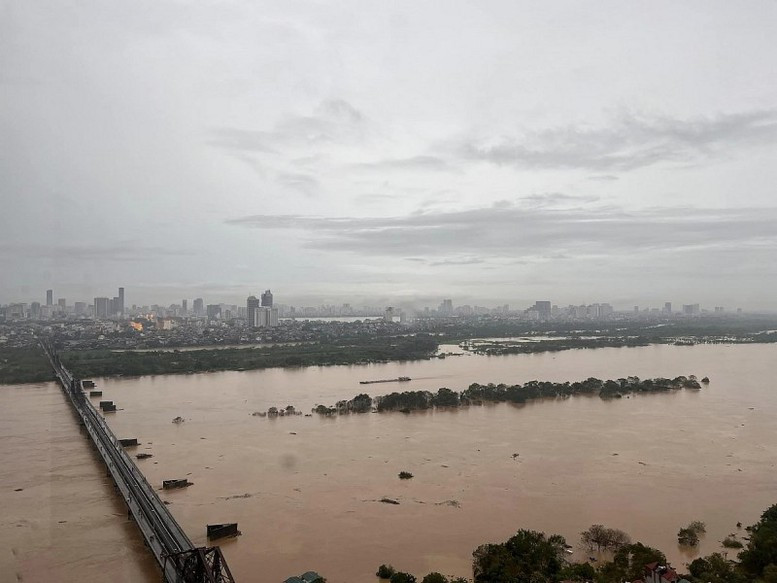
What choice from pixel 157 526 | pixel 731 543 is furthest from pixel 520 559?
pixel 157 526

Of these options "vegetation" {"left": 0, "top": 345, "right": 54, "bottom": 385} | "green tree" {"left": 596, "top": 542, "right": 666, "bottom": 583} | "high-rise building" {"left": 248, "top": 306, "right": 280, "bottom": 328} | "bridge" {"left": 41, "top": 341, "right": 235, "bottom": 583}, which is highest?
"high-rise building" {"left": 248, "top": 306, "right": 280, "bottom": 328}

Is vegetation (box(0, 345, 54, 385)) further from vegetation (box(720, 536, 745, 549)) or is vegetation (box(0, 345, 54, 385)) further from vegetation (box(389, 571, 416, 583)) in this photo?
vegetation (box(720, 536, 745, 549))

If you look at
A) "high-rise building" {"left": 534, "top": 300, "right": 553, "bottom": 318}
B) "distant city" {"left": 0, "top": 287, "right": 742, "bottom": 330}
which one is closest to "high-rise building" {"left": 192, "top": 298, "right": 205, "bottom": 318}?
"distant city" {"left": 0, "top": 287, "right": 742, "bottom": 330}

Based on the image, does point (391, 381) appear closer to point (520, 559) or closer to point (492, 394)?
point (492, 394)

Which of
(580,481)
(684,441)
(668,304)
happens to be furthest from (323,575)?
(668,304)

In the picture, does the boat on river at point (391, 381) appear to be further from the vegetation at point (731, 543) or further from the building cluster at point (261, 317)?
the building cluster at point (261, 317)

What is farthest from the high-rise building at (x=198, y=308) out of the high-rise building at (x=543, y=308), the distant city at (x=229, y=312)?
the high-rise building at (x=543, y=308)
